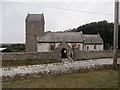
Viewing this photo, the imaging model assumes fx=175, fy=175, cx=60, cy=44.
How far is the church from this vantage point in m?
41.9

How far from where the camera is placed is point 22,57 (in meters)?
30.0

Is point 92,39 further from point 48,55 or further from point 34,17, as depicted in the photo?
point 48,55

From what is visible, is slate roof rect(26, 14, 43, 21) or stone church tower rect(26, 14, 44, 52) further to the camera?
slate roof rect(26, 14, 43, 21)

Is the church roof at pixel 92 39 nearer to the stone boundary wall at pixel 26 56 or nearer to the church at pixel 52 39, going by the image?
the church at pixel 52 39

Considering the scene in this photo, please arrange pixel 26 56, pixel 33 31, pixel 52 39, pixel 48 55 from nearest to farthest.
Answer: pixel 26 56 < pixel 48 55 < pixel 52 39 < pixel 33 31

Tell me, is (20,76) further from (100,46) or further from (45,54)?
(100,46)

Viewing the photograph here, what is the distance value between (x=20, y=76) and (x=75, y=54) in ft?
74.2

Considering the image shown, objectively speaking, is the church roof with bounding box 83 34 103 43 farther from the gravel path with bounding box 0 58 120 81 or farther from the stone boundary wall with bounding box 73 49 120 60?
the gravel path with bounding box 0 58 120 81

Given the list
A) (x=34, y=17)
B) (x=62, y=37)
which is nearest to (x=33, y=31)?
(x=34, y=17)

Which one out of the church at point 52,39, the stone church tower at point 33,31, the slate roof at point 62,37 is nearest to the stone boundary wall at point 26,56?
the church at point 52,39

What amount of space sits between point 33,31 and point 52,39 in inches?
319

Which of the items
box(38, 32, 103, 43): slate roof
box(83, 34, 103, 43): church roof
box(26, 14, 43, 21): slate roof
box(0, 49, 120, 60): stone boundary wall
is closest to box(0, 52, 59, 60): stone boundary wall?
box(0, 49, 120, 60): stone boundary wall

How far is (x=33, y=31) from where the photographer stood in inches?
1887

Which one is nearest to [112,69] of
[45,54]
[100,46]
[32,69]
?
[32,69]
